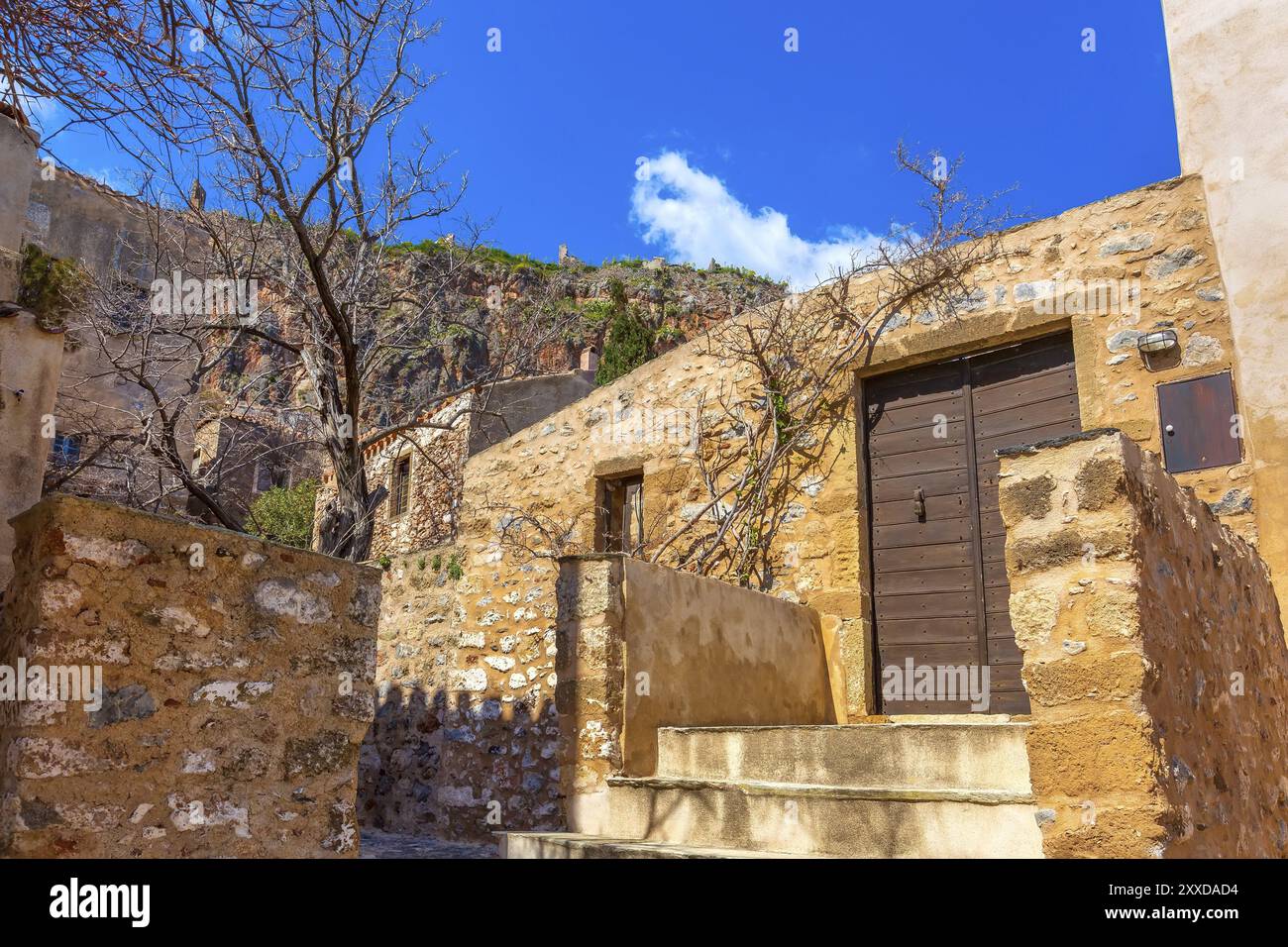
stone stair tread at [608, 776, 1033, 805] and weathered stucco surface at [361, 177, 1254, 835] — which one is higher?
weathered stucco surface at [361, 177, 1254, 835]

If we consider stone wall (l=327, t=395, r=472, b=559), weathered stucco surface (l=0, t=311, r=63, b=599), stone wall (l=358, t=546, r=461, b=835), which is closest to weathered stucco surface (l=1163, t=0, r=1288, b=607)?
weathered stucco surface (l=0, t=311, r=63, b=599)

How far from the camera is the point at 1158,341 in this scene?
562 centimetres

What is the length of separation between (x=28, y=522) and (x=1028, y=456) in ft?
10.6

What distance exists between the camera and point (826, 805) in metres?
3.82

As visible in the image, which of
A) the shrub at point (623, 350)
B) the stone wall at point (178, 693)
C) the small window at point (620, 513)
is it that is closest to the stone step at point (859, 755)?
the stone wall at point (178, 693)

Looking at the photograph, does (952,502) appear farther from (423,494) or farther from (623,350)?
(623,350)

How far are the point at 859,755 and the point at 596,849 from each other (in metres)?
1.16

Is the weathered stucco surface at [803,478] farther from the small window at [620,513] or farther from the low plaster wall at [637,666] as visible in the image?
the low plaster wall at [637,666]

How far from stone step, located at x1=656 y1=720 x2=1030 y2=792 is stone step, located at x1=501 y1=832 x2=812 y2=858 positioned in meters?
0.48

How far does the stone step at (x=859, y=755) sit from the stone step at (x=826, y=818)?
0.29ft

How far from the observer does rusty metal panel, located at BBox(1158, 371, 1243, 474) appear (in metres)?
5.36

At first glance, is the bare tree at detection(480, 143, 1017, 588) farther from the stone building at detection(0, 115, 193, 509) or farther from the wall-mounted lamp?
the stone building at detection(0, 115, 193, 509)
